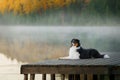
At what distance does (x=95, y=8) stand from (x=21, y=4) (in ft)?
3.92

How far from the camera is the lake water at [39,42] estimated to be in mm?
5637

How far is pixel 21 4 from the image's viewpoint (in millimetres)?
5953

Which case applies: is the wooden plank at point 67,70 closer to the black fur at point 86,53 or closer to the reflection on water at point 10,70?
the black fur at point 86,53

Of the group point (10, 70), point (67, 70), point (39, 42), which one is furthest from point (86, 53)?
point (10, 70)

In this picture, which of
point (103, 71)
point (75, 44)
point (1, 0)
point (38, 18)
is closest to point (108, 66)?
point (103, 71)

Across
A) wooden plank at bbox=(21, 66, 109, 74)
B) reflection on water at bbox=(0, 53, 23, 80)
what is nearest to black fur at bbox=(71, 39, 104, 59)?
wooden plank at bbox=(21, 66, 109, 74)

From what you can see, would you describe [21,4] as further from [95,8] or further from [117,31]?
[117,31]

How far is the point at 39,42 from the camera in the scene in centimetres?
582

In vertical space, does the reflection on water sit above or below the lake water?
below

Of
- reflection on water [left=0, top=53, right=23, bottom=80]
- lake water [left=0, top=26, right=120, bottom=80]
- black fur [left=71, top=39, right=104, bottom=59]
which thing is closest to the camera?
black fur [left=71, top=39, right=104, bottom=59]

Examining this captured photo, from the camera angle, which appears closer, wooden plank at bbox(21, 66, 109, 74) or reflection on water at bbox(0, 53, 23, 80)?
wooden plank at bbox(21, 66, 109, 74)

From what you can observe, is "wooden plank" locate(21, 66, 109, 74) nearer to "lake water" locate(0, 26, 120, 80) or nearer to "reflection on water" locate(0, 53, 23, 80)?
"lake water" locate(0, 26, 120, 80)

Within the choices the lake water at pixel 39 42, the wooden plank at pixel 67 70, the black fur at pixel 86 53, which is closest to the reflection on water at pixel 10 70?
the lake water at pixel 39 42

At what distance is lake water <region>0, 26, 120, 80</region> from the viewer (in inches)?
222
